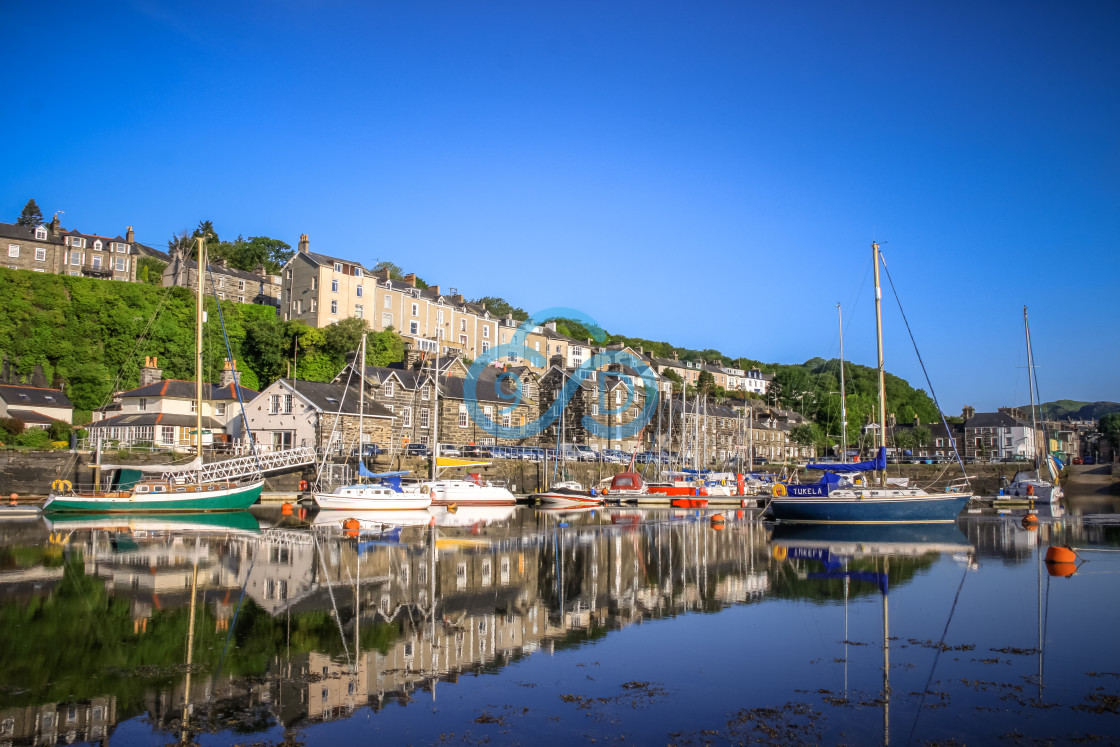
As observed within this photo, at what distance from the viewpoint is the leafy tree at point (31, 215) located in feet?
319

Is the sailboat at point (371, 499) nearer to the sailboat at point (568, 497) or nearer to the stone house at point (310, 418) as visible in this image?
the stone house at point (310, 418)

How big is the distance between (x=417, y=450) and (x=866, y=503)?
105ft

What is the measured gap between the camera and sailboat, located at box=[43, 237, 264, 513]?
3753cm

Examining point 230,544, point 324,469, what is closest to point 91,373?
point 324,469

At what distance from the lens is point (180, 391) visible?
55.2 m

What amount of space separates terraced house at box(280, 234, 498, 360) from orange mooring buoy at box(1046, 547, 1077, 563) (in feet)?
166

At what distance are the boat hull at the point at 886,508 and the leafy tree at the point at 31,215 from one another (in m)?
101

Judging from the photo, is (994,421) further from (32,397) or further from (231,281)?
(32,397)

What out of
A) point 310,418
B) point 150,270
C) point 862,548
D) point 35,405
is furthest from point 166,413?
point 862,548

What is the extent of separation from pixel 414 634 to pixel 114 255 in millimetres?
78286

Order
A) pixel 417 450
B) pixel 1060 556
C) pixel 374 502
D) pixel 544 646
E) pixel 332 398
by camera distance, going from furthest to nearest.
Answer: pixel 417 450 → pixel 332 398 → pixel 374 502 → pixel 1060 556 → pixel 544 646

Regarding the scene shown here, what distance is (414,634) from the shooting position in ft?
45.1

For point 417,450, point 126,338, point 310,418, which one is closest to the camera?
point 310,418

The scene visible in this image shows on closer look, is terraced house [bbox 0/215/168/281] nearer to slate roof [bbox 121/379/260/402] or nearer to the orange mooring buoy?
slate roof [bbox 121/379/260/402]
